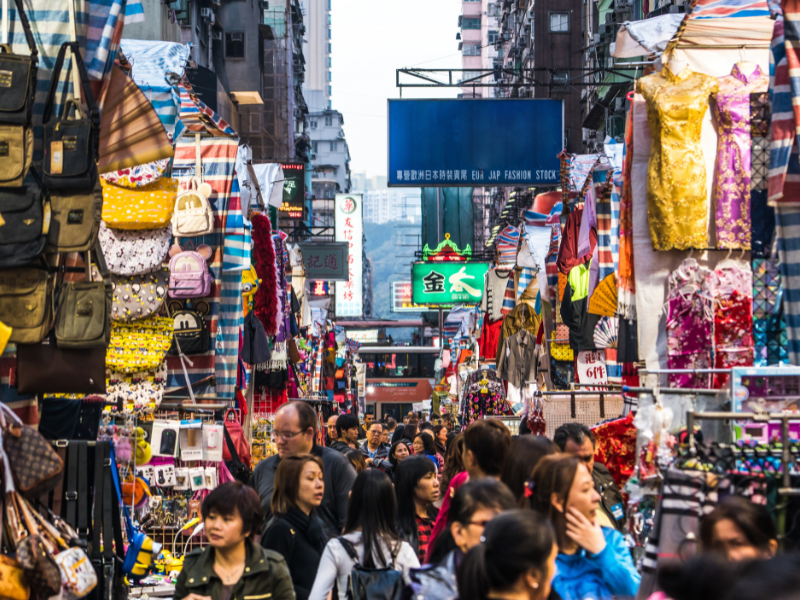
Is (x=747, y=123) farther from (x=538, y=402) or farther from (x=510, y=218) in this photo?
(x=510, y=218)

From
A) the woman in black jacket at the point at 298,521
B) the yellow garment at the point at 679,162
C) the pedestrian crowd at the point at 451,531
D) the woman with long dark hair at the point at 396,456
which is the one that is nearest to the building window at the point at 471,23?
the woman with long dark hair at the point at 396,456

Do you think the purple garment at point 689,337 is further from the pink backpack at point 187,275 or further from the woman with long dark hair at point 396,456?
the pink backpack at point 187,275

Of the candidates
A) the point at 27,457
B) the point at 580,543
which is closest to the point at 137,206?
the point at 27,457

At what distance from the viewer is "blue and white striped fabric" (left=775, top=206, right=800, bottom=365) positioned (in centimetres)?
468

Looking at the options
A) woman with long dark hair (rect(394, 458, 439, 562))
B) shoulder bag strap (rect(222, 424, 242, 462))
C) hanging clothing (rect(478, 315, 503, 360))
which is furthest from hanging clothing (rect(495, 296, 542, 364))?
woman with long dark hair (rect(394, 458, 439, 562))

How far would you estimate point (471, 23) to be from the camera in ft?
375

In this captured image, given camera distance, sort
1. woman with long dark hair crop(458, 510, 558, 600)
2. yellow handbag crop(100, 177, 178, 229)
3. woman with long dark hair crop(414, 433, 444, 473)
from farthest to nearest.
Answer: woman with long dark hair crop(414, 433, 444, 473) < yellow handbag crop(100, 177, 178, 229) < woman with long dark hair crop(458, 510, 558, 600)

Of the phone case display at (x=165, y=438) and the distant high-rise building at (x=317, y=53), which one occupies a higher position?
the distant high-rise building at (x=317, y=53)

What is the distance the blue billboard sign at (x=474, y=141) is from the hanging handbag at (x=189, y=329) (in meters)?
7.66

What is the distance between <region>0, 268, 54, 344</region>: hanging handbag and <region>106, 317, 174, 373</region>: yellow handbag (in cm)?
289

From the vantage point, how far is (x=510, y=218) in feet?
87.6

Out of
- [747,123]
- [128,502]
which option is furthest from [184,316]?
[747,123]

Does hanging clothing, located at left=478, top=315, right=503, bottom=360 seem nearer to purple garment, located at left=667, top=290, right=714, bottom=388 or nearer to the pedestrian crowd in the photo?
the pedestrian crowd

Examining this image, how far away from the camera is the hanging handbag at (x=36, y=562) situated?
12.7 ft
